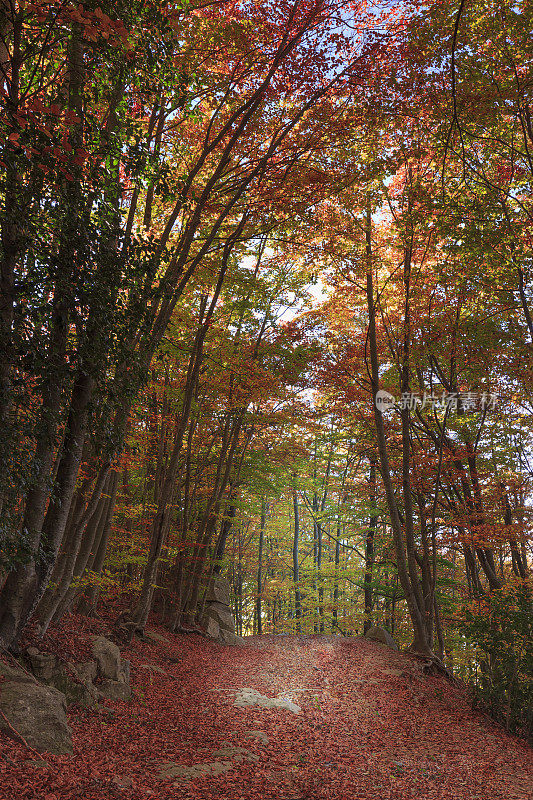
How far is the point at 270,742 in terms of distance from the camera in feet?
16.1

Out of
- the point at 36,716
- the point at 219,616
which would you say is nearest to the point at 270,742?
the point at 36,716

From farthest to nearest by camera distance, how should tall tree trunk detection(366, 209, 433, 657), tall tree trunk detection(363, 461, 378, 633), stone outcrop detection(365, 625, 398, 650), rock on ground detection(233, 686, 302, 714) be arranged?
tall tree trunk detection(363, 461, 378, 633), stone outcrop detection(365, 625, 398, 650), tall tree trunk detection(366, 209, 433, 657), rock on ground detection(233, 686, 302, 714)

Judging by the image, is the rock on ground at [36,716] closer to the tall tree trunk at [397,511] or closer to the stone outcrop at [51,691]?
the stone outcrop at [51,691]

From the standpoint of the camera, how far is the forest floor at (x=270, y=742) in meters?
3.60

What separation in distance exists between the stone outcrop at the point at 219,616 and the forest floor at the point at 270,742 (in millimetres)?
3029

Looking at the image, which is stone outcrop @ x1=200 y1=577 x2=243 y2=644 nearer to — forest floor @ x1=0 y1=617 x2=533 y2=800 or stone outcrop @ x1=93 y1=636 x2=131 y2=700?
forest floor @ x1=0 y1=617 x2=533 y2=800

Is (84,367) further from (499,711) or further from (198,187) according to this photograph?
(499,711)

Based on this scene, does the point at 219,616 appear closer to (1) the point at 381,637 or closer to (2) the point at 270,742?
(1) the point at 381,637

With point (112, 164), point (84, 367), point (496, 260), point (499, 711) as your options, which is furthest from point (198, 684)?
point (496, 260)

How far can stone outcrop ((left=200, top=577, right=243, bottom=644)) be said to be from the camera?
11930 mm

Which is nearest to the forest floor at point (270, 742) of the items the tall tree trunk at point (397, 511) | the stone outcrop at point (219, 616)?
the tall tree trunk at point (397, 511)

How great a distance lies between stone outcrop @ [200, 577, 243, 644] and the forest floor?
119 inches

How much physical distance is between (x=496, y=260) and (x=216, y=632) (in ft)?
34.3

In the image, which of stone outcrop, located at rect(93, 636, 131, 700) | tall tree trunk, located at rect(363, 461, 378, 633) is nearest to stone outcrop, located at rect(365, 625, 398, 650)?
tall tree trunk, located at rect(363, 461, 378, 633)
